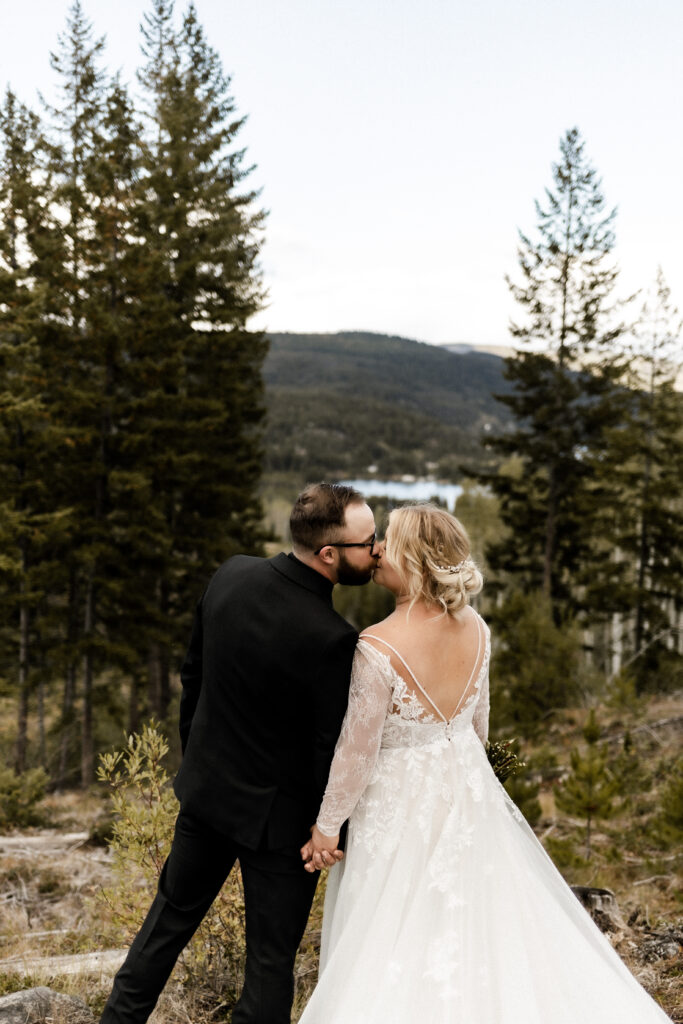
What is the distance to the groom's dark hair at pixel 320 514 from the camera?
9.17 ft

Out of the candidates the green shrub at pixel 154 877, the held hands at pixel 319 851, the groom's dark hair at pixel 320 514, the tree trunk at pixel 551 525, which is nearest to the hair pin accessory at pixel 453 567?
the groom's dark hair at pixel 320 514

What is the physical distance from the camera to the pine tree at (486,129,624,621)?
26203mm

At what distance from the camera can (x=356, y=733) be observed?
2824 millimetres

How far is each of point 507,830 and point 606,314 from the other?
1017 inches

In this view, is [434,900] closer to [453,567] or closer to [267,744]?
[267,744]

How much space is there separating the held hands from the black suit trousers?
5 centimetres

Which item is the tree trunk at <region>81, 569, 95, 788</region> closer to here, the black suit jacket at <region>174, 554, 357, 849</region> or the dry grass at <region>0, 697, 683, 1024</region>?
the dry grass at <region>0, 697, 683, 1024</region>

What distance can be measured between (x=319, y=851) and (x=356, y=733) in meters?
0.47

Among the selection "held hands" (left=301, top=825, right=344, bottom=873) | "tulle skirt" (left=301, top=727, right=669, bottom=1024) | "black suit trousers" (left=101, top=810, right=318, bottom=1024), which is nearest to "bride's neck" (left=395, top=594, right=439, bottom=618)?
"tulle skirt" (left=301, top=727, right=669, bottom=1024)

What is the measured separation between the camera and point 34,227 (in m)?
17.7

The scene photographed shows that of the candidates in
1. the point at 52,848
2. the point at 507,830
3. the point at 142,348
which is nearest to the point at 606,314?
the point at 142,348

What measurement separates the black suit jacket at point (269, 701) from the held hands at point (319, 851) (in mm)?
41

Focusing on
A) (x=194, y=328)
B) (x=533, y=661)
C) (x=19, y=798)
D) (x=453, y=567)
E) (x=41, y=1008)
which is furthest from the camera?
(x=194, y=328)

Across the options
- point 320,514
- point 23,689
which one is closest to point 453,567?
point 320,514
